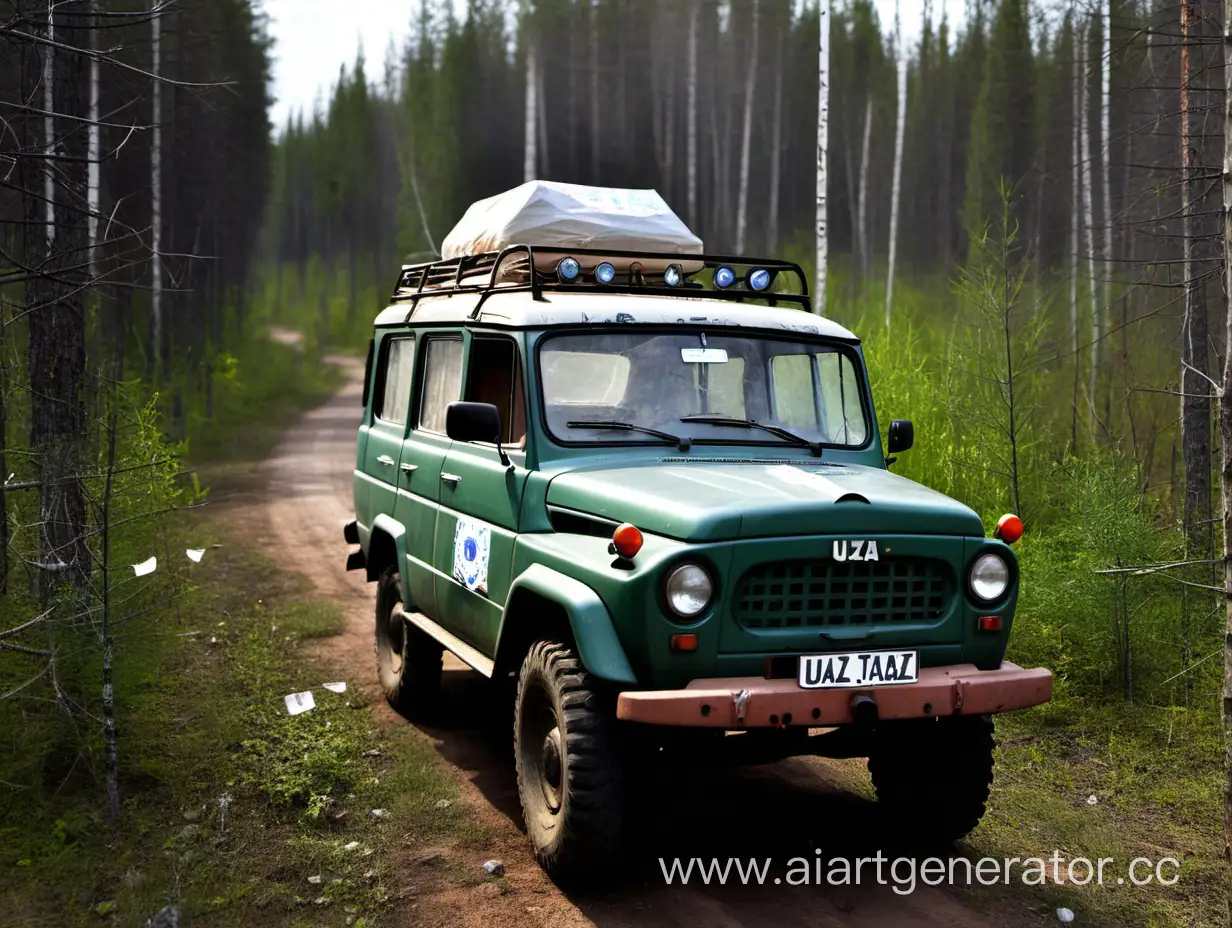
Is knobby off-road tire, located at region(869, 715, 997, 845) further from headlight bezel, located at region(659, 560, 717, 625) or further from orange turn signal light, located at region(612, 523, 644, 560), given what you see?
orange turn signal light, located at region(612, 523, 644, 560)

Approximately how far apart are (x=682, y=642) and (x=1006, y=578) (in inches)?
55.6

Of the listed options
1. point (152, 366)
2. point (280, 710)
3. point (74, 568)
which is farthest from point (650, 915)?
point (152, 366)

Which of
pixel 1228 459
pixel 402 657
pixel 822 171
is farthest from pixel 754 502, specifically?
pixel 822 171

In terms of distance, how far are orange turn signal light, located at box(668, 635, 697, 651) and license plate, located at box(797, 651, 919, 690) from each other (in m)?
0.42

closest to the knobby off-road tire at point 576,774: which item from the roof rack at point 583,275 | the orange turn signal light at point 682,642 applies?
the orange turn signal light at point 682,642

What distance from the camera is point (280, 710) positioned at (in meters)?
7.06

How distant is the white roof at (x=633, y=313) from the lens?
5555mm

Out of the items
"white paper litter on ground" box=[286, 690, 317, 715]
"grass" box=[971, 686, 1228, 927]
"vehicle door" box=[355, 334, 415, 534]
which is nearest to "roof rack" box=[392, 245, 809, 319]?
"vehicle door" box=[355, 334, 415, 534]

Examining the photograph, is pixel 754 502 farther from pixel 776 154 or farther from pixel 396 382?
pixel 776 154

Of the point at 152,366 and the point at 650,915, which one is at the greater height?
the point at 152,366

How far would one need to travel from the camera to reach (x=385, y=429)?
7684 mm

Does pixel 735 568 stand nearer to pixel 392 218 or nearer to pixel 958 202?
pixel 958 202

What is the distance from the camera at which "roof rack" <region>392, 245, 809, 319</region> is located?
20.1 ft

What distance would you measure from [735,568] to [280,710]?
3.80m
